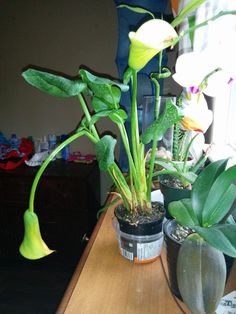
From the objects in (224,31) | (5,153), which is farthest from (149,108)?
(5,153)

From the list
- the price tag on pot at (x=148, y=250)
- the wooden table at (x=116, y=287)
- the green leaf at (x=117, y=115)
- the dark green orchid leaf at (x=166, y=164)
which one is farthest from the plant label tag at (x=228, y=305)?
the green leaf at (x=117, y=115)

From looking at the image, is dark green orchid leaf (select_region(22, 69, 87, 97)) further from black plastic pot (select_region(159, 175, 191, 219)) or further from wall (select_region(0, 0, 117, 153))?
wall (select_region(0, 0, 117, 153))

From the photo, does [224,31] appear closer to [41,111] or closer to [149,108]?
[149,108]

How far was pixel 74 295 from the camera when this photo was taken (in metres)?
0.52

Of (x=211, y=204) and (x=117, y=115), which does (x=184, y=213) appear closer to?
(x=211, y=204)

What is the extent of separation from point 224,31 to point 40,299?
62.5 inches

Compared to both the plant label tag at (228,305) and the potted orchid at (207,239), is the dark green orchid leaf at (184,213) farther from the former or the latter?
the plant label tag at (228,305)

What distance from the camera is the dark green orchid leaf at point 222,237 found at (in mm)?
358

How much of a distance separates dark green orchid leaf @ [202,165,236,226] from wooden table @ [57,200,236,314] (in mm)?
209

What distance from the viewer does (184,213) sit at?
43 cm

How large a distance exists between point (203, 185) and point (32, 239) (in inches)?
12.5

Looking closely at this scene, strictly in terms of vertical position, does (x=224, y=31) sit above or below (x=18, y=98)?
above

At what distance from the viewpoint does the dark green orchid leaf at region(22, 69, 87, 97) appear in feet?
1.46

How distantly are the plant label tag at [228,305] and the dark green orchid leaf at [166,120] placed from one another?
35 centimetres
